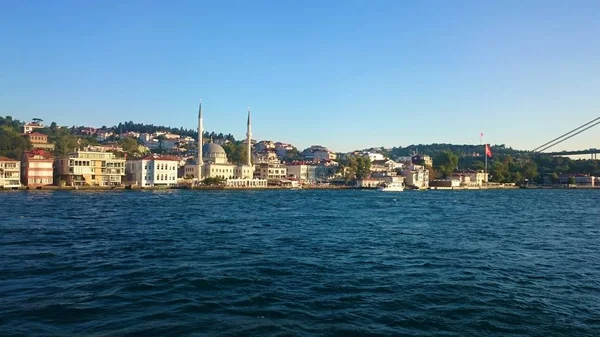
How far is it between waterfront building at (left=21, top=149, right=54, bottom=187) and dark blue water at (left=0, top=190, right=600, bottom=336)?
44239mm

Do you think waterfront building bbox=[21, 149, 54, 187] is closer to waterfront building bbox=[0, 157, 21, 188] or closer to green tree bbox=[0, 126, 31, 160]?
waterfront building bbox=[0, 157, 21, 188]

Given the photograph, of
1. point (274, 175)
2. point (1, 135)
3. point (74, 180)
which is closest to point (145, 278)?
point (74, 180)

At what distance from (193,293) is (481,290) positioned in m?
5.66

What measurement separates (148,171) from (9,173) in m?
16.6

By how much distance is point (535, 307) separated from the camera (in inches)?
335

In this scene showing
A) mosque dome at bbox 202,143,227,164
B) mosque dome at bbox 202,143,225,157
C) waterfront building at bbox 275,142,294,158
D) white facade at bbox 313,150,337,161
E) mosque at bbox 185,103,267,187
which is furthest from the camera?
waterfront building at bbox 275,142,294,158

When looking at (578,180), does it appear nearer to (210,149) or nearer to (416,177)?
(416,177)

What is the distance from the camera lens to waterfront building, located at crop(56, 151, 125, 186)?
60.1m

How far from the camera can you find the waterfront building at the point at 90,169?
197 feet

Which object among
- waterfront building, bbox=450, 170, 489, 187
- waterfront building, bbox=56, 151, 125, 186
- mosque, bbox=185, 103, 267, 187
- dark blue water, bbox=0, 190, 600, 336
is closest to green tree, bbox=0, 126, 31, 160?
waterfront building, bbox=56, 151, 125, 186

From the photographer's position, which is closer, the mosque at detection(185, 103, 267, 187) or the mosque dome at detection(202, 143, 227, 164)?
the mosque at detection(185, 103, 267, 187)

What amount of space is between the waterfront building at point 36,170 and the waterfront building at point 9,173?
4.48ft

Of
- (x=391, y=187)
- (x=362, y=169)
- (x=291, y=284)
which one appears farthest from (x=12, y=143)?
(x=291, y=284)

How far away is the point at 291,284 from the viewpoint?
977cm
